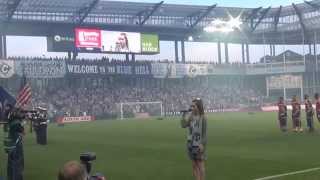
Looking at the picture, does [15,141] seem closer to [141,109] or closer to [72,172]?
[72,172]

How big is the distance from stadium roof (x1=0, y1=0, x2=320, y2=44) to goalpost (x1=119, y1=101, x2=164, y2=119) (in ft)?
41.5

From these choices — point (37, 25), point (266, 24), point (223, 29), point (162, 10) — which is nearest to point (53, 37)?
point (37, 25)

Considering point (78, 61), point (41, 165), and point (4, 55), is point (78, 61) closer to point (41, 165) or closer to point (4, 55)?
point (4, 55)

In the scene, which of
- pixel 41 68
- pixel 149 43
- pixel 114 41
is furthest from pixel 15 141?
pixel 149 43

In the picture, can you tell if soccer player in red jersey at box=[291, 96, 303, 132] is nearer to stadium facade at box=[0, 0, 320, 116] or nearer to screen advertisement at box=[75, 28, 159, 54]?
stadium facade at box=[0, 0, 320, 116]

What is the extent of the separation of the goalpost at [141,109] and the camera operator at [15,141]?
53.7m

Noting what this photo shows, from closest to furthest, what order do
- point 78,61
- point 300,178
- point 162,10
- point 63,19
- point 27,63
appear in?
point 300,178, point 27,63, point 78,61, point 63,19, point 162,10

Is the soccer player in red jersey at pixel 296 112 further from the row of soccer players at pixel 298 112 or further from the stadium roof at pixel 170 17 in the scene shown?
the stadium roof at pixel 170 17

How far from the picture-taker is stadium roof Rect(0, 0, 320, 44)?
72500 mm

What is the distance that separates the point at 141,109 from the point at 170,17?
18582 mm

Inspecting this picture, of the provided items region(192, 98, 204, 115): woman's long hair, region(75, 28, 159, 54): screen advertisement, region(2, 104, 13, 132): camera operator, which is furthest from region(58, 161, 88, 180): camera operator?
region(75, 28, 159, 54): screen advertisement

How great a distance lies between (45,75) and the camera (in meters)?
66.8

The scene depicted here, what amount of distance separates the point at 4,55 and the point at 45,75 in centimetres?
803

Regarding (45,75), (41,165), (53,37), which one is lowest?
(41,165)
